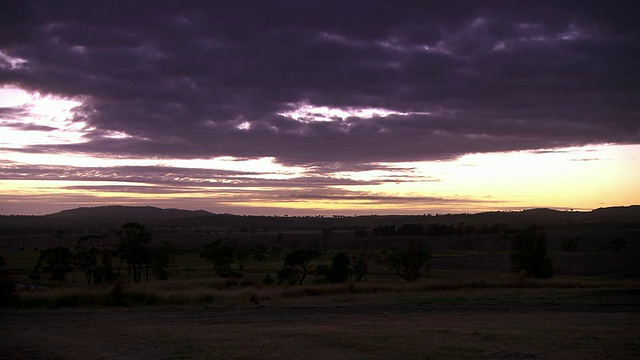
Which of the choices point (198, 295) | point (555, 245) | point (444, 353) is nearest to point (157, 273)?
point (198, 295)

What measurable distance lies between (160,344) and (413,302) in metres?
15.1

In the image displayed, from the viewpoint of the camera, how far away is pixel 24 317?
22.4m

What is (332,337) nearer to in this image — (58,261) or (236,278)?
(236,278)

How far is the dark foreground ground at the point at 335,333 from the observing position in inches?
522

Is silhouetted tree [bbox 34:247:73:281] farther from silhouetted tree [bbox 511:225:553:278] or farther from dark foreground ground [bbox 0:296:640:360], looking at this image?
silhouetted tree [bbox 511:225:553:278]

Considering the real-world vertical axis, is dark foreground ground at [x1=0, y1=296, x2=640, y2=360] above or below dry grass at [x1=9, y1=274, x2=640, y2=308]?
above

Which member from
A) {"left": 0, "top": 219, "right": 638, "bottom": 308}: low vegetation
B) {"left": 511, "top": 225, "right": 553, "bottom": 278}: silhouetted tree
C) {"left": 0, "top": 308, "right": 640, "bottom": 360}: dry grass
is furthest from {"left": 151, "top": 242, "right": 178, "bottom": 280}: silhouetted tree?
{"left": 0, "top": 308, "right": 640, "bottom": 360}: dry grass

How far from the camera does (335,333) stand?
16188 mm

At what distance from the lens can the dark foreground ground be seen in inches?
522

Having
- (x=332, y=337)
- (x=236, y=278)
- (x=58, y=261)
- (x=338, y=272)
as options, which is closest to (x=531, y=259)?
(x=338, y=272)

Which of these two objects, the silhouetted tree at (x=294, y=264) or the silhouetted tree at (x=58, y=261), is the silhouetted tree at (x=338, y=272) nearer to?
the silhouetted tree at (x=294, y=264)

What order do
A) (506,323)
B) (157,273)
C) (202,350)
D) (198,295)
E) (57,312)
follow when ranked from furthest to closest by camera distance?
(157,273) < (198,295) < (57,312) < (506,323) < (202,350)

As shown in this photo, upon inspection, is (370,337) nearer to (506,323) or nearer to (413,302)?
(506,323)


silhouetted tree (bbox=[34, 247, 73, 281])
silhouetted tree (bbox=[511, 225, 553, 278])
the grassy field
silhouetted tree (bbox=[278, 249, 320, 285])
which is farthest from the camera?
silhouetted tree (bbox=[34, 247, 73, 281])
